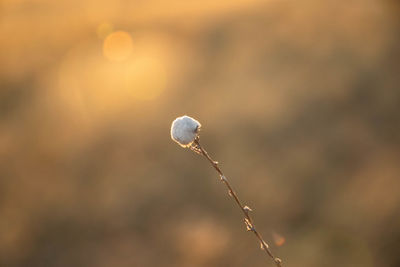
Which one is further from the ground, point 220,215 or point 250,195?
point 250,195

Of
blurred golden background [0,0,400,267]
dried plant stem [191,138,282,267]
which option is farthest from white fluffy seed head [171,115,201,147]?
blurred golden background [0,0,400,267]

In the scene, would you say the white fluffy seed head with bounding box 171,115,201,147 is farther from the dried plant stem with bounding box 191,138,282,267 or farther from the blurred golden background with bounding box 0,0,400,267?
the blurred golden background with bounding box 0,0,400,267

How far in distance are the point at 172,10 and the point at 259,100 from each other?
7.34ft

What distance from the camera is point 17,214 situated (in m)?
4.01

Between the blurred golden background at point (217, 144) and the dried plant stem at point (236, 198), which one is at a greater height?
the blurred golden background at point (217, 144)

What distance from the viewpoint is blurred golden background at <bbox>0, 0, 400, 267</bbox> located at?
3213mm

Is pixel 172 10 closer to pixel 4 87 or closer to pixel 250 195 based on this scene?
pixel 4 87

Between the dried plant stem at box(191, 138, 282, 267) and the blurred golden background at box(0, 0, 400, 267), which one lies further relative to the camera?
the blurred golden background at box(0, 0, 400, 267)

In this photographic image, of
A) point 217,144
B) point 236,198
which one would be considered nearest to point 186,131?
point 236,198

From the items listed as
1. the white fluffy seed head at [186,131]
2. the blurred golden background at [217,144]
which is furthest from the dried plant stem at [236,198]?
the blurred golden background at [217,144]

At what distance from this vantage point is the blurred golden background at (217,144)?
126 inches

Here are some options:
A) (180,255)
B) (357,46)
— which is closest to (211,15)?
(357,46)

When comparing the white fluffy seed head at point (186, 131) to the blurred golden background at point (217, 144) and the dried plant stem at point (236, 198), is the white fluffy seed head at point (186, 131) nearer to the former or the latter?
the dried plant stem at point (236, 198)

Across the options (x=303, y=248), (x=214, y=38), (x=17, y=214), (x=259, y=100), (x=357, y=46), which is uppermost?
(x=357, y=46)
